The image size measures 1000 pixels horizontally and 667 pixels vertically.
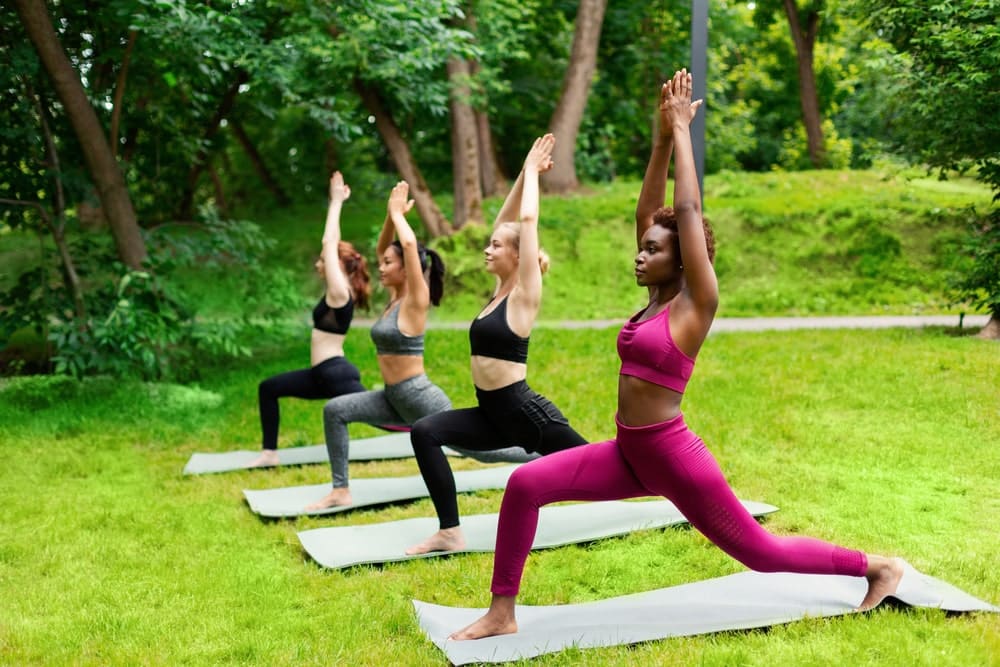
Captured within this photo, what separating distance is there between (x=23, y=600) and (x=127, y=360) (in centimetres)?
421

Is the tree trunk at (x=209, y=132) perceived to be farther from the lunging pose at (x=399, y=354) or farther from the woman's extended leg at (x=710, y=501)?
the woman's extended leg at (x=710, y=501)

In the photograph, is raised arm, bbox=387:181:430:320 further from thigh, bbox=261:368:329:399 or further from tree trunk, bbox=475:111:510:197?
tree trunk, bbox=475:111:510:197

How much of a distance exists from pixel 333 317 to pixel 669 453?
3647 millimetres

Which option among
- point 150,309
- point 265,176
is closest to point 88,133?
point 150,309

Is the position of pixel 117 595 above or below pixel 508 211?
below

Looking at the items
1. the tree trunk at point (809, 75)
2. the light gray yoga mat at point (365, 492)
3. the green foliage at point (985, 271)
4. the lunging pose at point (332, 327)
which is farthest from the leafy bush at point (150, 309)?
the tree trunk at point (809, 75)

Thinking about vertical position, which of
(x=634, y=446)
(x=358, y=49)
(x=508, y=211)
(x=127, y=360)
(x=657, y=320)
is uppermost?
(x=358, y=49)

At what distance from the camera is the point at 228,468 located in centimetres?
693

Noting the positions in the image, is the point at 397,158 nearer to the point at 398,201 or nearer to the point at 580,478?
the point at 398,201

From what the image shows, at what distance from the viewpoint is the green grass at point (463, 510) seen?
146 inches

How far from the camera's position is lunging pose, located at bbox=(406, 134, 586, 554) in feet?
14.8

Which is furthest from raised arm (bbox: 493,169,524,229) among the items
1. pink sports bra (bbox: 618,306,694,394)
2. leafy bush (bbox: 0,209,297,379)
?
leafy bush (bbox: 0,209,297,379)

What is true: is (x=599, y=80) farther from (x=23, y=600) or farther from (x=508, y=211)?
(x=23, y=600)

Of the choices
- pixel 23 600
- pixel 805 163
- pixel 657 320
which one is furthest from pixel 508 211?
pixel 805 163
